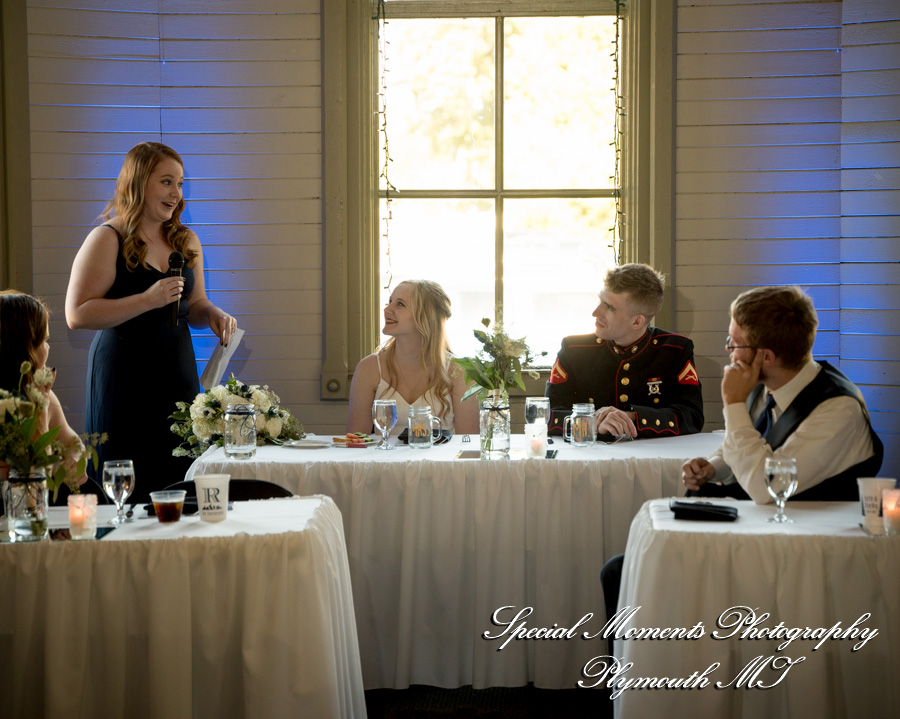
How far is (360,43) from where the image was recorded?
468 cm

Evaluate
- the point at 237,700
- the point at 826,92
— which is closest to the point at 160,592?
the point at 237,700

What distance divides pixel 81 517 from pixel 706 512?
1.38m

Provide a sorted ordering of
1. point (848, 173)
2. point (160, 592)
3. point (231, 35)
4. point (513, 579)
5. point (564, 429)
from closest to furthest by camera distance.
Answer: point (160, 592), point (513, 579), point (564, 429), point (848, 173), point (231, 35)

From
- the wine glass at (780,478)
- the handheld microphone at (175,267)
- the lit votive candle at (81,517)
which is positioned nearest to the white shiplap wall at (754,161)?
the handheld microphone at (175,267)

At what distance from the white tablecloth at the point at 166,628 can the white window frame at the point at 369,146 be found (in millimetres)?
2784

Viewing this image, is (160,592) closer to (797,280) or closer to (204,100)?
(204,100)

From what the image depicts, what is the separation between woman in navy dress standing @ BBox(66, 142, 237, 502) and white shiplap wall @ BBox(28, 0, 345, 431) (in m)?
0.83

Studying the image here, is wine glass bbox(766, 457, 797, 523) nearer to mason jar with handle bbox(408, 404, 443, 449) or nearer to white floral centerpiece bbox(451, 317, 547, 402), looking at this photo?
white floral centerpiece bbox(451, 317, 547, 402)

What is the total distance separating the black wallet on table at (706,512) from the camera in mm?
1989

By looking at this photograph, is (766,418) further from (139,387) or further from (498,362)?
(139,387)

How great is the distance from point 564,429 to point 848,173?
217cm

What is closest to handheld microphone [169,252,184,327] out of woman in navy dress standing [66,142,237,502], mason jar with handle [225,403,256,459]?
woman in navy dress standing [66,142,237,502]

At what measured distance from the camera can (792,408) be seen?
2.34 meters

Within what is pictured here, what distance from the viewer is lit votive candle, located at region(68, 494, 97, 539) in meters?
1.91
